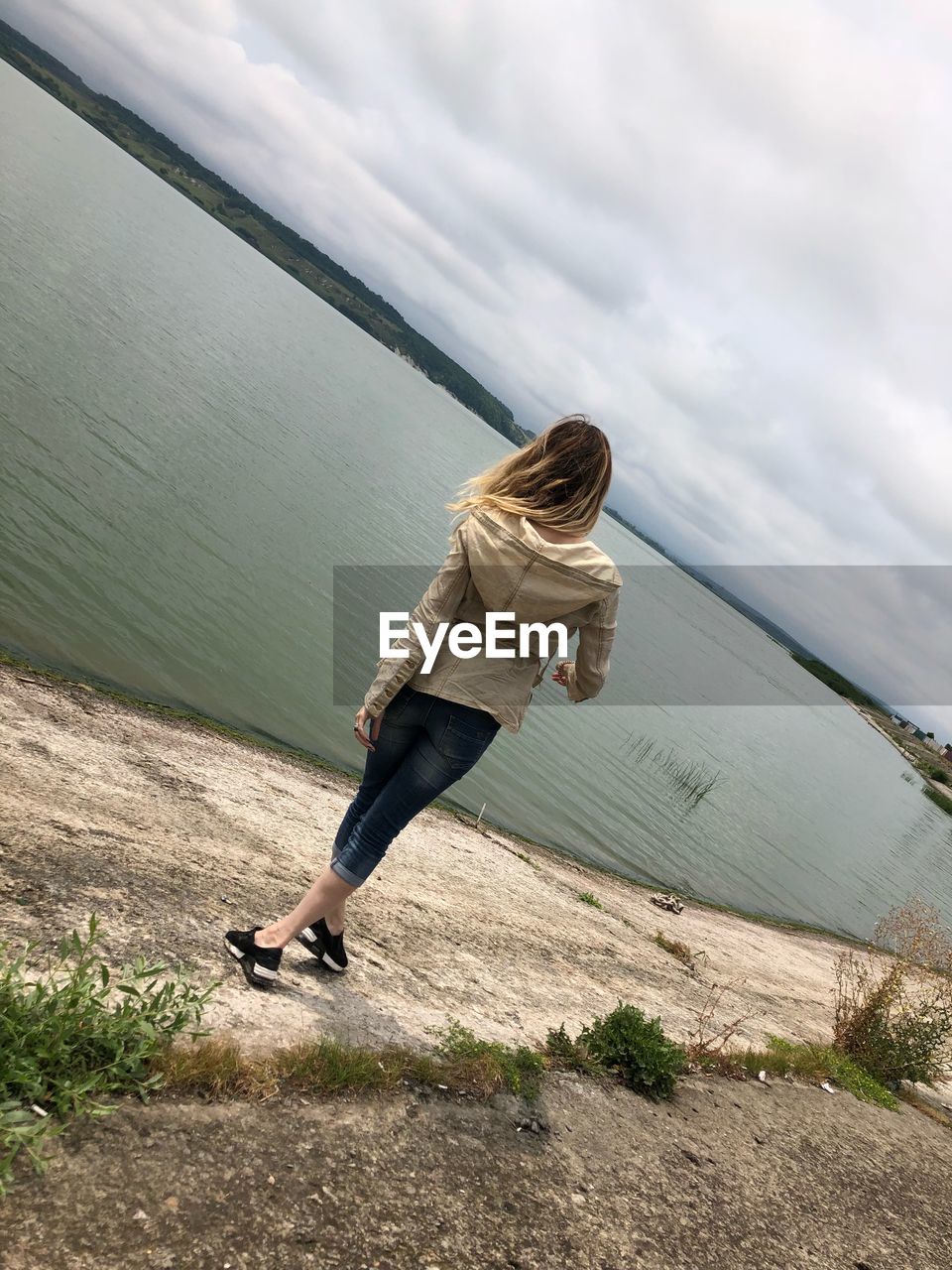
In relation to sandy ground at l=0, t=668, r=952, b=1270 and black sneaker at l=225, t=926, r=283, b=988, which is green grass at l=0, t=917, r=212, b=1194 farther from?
black sneaker at l=225, t=926, r=283, b=988

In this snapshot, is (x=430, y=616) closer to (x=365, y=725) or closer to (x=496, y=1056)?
(x=365, y=725)

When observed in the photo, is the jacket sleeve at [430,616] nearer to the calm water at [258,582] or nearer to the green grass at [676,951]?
the green grass at [676,951]

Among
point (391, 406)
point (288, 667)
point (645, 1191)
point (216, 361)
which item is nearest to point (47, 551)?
point (288, 667)

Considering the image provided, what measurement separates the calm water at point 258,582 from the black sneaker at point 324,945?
29.9 feet

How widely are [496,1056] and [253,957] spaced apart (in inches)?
57.6

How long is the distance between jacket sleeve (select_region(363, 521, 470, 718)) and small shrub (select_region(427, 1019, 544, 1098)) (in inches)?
77.9

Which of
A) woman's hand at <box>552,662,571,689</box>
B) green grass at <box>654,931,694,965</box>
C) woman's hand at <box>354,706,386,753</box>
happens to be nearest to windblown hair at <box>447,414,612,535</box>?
woman's hand at <box>552,662,571,689</box>

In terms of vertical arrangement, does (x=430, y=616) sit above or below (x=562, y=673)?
below

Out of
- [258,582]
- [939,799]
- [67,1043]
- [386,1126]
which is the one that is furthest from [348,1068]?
[939,799]

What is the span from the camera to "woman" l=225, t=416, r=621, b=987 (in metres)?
3.66

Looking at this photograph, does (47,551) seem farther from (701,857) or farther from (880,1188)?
(701,857)

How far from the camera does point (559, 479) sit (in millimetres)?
3734

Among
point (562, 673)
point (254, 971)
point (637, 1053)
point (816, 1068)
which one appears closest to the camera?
point (254, 971)

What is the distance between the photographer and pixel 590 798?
20531 millimetres
